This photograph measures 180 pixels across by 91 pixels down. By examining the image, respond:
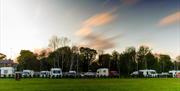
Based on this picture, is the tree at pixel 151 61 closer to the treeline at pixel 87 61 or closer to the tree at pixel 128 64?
the treeline at pixel 87 61

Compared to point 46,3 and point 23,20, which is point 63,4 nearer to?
point 46,3

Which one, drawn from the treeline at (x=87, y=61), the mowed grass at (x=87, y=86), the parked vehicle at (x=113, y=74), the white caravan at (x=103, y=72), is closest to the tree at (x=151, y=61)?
the treeline at (x=87, y=61)

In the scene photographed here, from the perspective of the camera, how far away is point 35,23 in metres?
10.2

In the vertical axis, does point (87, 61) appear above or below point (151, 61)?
below

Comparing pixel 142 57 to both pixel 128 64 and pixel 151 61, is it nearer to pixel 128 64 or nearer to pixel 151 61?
pixel 128 64

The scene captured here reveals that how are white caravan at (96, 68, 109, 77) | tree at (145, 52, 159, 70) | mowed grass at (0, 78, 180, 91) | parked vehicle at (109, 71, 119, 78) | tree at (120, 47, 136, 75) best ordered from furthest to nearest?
tree at (145, 52, 159, 70), tree at (120, 47, 136, 75), white caravan at (96, 68, 109, 77), parked vehicle at (109, 71, 119, 78), mowed grass at (0, 78, 180, 91)

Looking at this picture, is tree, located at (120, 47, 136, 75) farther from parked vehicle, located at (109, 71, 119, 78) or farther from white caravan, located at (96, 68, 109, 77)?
white caravan, located at (96, 68, 109, 77)

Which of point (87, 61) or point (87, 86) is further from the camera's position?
point (87, 61)

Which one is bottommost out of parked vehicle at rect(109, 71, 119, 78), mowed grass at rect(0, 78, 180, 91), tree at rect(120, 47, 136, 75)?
mowed grass at rect(0, 78, 180, 91)

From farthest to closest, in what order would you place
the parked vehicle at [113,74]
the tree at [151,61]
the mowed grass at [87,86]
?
the tree at [151,61]
the parked vehicle at [113,74]
the mowed grass at [87,86]

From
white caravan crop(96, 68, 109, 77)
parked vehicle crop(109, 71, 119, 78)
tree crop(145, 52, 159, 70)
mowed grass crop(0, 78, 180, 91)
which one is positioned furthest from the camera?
tree crop(145, 52, 159, 70)

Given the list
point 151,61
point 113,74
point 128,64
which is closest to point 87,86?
point 113,74

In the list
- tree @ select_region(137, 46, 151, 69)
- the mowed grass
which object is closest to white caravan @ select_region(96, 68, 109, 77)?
tree @ select_region(137, 46, 151, 69)

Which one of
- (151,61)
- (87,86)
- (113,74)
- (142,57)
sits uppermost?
(142,57)
